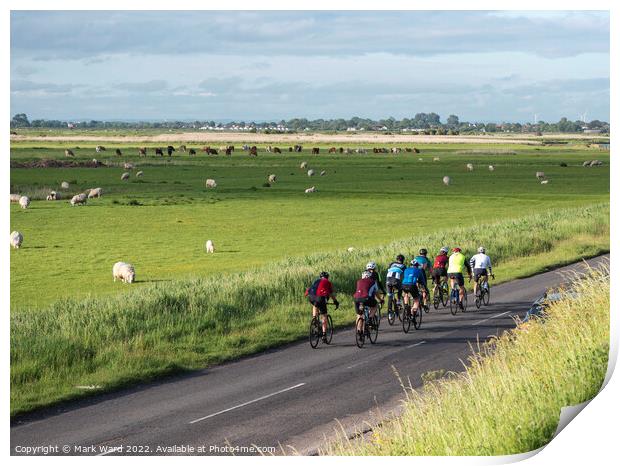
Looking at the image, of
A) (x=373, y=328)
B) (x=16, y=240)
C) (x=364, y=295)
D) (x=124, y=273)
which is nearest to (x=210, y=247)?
(x=124, y=273)

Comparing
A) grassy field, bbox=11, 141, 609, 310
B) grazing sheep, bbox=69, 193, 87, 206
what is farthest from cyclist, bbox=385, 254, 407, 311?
grazing sheep, bbox=69, 193, 87, 206

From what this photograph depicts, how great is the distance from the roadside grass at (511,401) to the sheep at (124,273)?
28.5m

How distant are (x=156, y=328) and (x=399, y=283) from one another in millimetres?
9105

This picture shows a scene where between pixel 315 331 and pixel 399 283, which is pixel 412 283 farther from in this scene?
pixel 315 331

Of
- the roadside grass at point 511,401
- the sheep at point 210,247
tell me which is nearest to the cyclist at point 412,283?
the roadside grass at point 511,401

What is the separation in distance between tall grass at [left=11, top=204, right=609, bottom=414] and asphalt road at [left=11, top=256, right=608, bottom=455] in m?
1.06

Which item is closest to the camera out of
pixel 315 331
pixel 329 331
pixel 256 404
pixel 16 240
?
pixel 256 404

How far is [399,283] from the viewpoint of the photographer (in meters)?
34.7

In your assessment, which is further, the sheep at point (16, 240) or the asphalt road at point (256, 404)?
the sheep at point (16, 240)

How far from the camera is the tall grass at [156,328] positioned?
26.8 metres

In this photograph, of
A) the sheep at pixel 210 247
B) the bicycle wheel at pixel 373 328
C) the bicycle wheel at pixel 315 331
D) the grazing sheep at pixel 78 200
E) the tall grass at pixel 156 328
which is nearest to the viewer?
the tall grass at pixel 156 328

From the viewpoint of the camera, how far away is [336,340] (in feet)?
111

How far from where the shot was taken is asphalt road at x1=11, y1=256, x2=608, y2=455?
21.2 metres

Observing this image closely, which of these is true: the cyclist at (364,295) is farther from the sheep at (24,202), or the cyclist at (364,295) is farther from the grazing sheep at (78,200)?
the grazing sheep at (78,200)
